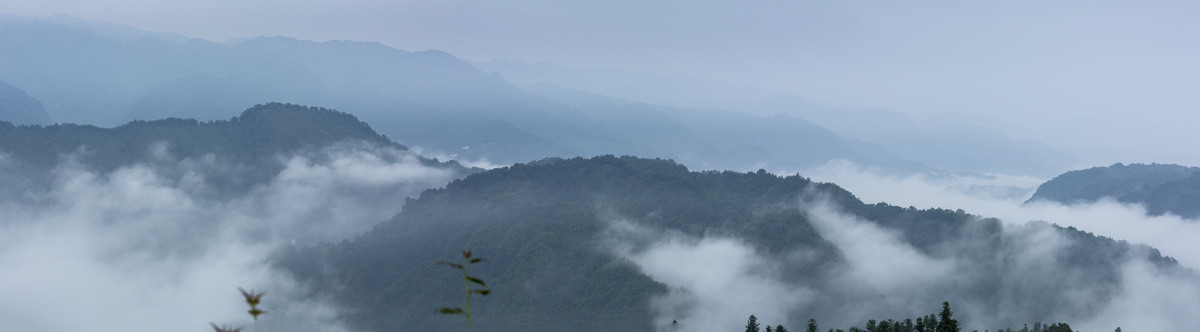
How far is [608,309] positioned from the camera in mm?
198500

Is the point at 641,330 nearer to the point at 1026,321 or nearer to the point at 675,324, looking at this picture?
the point at 675,324

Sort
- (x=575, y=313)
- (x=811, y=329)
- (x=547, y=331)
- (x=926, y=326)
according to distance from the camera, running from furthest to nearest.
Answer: (x=575, y=313) → (x=547, y=331) → (x=811, y=329) → (x=926, y=326)

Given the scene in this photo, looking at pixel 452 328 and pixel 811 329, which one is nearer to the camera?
pixel 811 329

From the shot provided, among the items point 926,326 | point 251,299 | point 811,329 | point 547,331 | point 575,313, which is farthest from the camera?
point 575,313

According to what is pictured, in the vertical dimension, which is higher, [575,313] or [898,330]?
[575,313]

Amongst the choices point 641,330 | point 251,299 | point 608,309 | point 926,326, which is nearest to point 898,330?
point 926,326

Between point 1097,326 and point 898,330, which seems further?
point 1097,326

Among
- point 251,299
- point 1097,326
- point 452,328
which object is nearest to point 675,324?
point 452,328

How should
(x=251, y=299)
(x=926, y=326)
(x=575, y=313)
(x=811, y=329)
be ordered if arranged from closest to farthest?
Result: (x=251, y=299), (x=926, y=326), (x=811, y=329), (x=575, y=313)

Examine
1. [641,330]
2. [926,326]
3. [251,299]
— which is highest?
[641,330]

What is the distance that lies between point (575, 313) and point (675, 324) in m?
27.0

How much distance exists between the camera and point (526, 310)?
195875mm

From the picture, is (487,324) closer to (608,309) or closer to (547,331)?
(547,331)

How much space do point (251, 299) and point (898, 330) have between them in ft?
407
